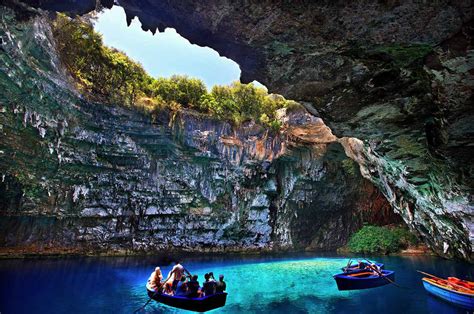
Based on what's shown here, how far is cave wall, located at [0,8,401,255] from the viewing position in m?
13.1

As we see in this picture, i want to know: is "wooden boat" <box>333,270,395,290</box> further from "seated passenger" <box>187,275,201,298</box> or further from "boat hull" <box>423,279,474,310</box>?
"seated passenger" <box>187,275,201,298</box>

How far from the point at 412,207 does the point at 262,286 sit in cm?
737

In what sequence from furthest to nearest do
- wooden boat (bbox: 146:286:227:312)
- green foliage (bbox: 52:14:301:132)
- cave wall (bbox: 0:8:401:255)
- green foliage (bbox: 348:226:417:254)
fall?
green foliage (bbox: 348:226:417:254), green foliage (bbox: 52:14:301:132), cave wall (bbox: 0:8:401:255), wooden boat (bbox: 146:286:227:312)

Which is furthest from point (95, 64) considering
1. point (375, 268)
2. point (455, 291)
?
point (455, 291)

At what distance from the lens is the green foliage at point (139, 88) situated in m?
13.8

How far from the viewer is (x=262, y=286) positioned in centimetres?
1177

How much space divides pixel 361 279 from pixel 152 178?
13.2 meters

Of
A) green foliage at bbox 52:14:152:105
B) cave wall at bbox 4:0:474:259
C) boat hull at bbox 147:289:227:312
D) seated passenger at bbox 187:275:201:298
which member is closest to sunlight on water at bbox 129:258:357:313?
boat hull at bbox 147:289:227:312

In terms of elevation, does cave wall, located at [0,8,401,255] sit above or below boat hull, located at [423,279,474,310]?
above

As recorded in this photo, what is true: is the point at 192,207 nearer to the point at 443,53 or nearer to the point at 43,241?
the point at 43,241

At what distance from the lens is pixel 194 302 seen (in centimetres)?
803

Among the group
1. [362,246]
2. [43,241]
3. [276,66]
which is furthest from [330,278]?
[43,241]

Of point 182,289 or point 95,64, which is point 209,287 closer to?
point 182,289

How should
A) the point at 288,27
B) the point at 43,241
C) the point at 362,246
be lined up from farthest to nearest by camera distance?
the point at 362,246
the point at 43,241
the point at 288,27
